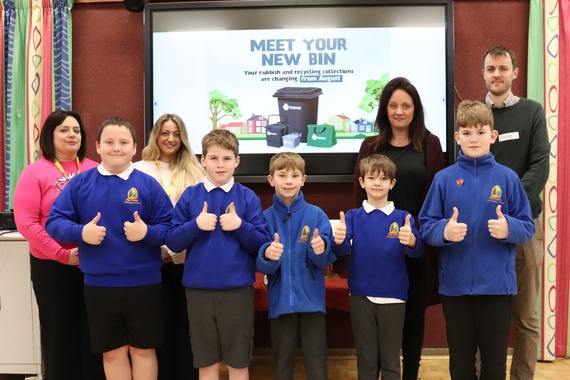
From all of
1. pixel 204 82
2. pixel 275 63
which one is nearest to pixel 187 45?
pixel 204 82

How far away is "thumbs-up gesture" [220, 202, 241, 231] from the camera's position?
2.10 metres

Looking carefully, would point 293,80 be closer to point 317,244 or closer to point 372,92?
point 372,92

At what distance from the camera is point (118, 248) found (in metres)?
2.14

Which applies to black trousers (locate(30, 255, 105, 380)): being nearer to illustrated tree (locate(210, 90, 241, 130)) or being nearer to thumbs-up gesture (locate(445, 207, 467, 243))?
illustrated tree (locate(210, 90, 241, 130))

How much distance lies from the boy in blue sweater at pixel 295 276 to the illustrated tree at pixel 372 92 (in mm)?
1200

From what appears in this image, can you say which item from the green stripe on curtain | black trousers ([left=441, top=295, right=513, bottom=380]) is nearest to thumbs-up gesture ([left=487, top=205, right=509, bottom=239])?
black trousers ([left=441, top=295, right=513, bottom=380])

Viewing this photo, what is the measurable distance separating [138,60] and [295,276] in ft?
6.77

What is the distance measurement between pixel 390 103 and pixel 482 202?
66 cm

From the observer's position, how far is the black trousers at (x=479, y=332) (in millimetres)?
2133

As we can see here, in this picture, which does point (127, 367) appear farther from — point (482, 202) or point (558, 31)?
point (558, 31)

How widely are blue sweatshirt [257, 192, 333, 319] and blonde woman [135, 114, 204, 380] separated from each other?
0.46 metres

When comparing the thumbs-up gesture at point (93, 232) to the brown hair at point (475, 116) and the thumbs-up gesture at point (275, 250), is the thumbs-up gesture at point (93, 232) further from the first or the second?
the brown hair at point (475, 116)

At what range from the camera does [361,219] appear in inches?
91.0

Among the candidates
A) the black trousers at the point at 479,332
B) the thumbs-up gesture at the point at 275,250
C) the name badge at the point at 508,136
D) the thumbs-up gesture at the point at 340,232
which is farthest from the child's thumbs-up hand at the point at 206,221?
the name badge at the point at 508,136
